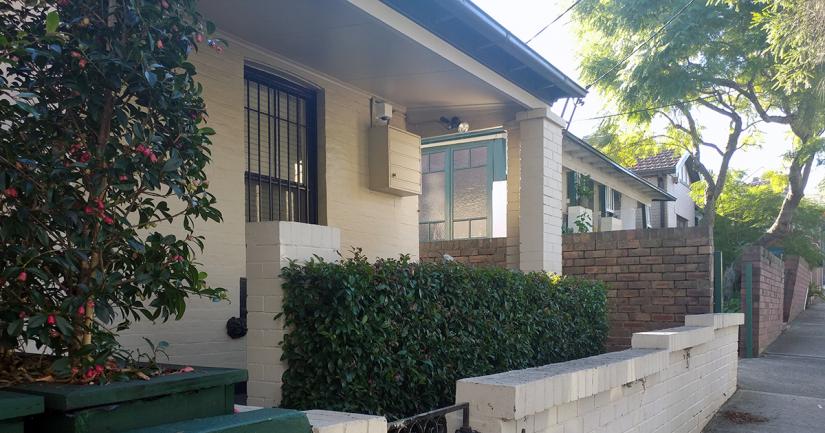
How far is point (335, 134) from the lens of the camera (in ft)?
24.6

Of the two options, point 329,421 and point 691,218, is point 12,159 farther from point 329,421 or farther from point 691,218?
point 691,218

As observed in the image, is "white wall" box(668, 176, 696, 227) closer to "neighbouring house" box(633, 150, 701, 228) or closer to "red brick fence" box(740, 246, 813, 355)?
"neighbouring house" box(633, 150, 701, 228)

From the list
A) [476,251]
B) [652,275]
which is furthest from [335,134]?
[652,275]

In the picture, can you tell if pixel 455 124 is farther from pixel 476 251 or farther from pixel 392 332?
pixel 392 332

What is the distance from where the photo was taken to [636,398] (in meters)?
5.29

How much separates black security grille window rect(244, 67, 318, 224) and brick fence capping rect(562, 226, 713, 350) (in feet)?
14.6

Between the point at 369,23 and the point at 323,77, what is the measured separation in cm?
177

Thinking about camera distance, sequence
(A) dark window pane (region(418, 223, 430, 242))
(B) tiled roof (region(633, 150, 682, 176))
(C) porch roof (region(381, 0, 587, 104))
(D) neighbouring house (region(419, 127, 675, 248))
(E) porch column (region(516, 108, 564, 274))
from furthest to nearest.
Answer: (B) tiled roof (region(633, 150, 682, 176)), (A) dark window pane (region(418, 223, 430, 242)), (D) neighbouring house (region(419, 127, 675, 248)), (E) porch column (region(516, 108, 564, 274)), (C) porch roof (region(381, 0, 587, 104))

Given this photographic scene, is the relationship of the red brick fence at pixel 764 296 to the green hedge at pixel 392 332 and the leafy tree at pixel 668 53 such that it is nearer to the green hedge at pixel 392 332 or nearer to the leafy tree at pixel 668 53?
the leafy tree at pixel 668 53

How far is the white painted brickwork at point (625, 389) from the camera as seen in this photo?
141 inches

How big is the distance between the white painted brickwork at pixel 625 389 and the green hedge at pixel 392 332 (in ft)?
2.27

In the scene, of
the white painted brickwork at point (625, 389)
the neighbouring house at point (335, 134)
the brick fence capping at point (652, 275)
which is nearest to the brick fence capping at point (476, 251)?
the neighbouring house at point (335, 134)

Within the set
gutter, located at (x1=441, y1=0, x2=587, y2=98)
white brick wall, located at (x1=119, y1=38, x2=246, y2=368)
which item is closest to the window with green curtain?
gutter, located at (x1=441, y1=0, x2=587, y2=98)

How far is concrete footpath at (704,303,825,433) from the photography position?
22.9 ft
